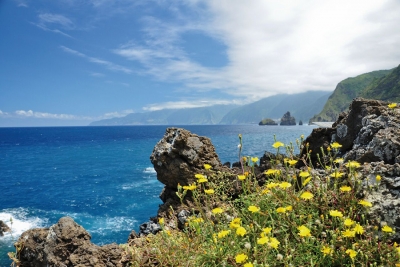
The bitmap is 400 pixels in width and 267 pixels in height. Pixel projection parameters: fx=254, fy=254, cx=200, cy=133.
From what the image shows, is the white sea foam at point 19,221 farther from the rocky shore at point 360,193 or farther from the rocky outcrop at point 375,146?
the rocky outcrop at point 375,146

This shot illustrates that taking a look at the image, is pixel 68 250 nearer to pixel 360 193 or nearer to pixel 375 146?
pixel 360 193

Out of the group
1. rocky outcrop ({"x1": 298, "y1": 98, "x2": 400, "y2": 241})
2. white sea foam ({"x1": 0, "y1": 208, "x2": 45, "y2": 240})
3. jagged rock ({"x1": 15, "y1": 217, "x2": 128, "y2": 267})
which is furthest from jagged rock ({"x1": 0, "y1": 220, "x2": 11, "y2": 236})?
rocky outcrop ({"x1": 298, "y1": 98, "x2": 400, "y2": 241})

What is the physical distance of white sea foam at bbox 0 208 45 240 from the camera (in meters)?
22.2

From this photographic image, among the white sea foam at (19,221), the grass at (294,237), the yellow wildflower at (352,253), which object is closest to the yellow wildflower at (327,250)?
the grass at (294,237)

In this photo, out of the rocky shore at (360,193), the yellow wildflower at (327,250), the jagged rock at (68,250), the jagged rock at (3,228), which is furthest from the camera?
the jagged rock at (3,228)

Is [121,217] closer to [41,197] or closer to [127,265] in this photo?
[41,197]

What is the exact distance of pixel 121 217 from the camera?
25.4m

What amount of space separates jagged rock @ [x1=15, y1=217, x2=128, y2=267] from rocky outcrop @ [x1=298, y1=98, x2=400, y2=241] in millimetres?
4194

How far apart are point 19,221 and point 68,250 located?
25.8 metres

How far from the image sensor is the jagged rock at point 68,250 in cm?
461

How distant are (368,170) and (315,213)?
1.26 metres

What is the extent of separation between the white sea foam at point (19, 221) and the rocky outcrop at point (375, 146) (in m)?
25.5

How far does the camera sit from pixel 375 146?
17.4ft

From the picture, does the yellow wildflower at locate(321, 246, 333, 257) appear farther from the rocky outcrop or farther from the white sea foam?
the white sea foam
